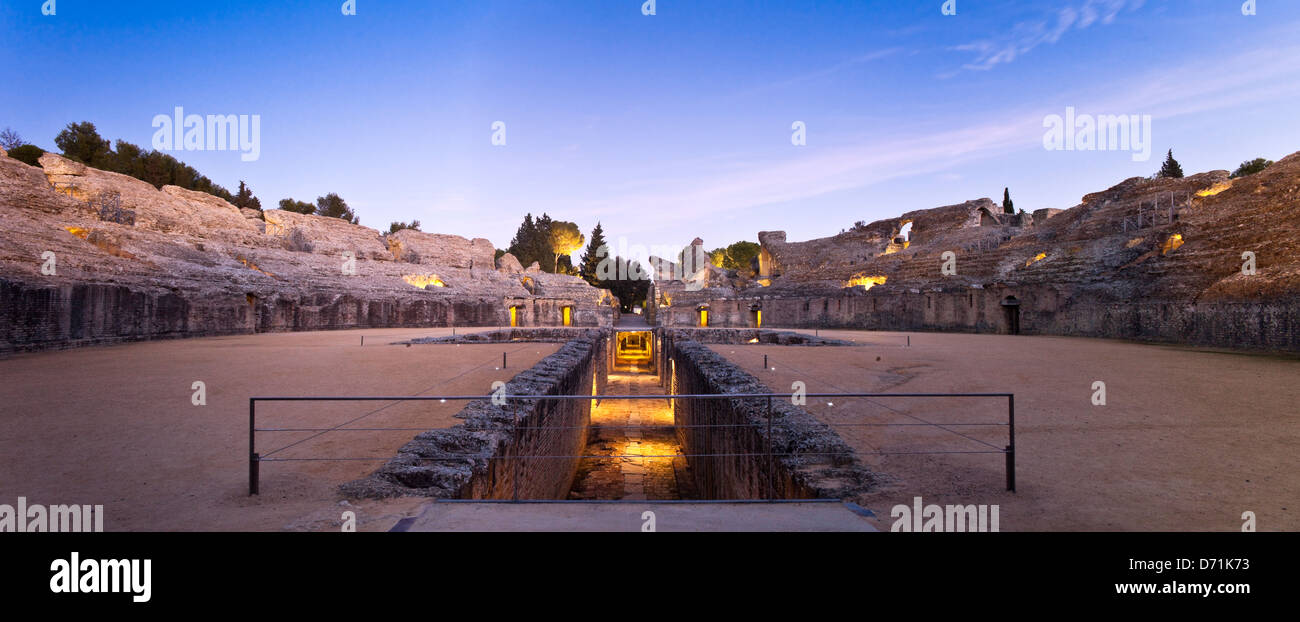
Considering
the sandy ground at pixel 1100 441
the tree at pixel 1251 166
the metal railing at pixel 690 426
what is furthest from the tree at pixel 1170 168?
the metal railing at pixel 690 426

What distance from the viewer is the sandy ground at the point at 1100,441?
3492 millimetres

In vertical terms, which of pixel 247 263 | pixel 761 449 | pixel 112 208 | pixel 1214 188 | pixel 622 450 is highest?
pixel 1214 188

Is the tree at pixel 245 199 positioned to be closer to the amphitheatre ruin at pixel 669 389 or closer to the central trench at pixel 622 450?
the amphitheatre ruin at pixel 669 389

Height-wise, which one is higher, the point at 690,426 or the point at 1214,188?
the point at 1214,188

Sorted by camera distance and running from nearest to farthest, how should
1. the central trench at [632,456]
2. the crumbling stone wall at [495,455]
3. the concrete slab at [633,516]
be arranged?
the concrete slab at [633,516], the crumbling stone wall at [495,455], the central trench at [632,456]

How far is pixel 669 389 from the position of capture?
2198cm

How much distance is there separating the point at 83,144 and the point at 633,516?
62.3m

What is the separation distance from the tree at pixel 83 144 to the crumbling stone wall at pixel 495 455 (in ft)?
179

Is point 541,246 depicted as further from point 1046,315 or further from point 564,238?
point 1046,315

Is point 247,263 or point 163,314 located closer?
point 163,314

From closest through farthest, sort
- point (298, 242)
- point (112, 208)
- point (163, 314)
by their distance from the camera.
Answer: point (163, 314), point (112, 208), point (298, 242)

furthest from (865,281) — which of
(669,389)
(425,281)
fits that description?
(425,281)
